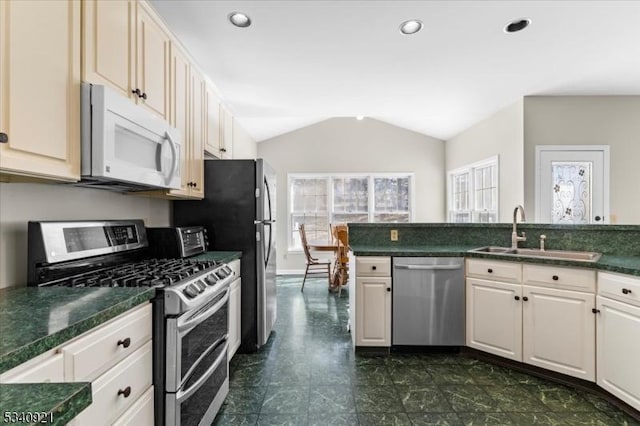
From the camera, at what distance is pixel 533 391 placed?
6.94ft

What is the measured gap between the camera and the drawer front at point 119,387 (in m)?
0.96

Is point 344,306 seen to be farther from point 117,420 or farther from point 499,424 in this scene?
point 117,420

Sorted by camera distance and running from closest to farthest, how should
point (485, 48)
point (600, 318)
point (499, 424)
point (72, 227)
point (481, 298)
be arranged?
point (72, 227)
point (499, 424)
point (600, 318)
point (481, 298)
point (485, 48)

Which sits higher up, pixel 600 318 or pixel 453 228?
pixel 453 228

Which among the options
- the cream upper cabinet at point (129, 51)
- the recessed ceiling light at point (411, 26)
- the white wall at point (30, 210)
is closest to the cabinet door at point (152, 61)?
the cream upper cabinet at point (129, 51)

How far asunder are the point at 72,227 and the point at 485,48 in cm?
331

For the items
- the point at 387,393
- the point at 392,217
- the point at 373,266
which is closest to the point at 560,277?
the point at 373,266

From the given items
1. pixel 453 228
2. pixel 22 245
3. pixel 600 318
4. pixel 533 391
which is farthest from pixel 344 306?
pixel 22 245

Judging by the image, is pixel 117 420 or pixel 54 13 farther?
pixel 54 13

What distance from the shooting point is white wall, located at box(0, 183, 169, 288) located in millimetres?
1361

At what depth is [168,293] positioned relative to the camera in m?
1.34

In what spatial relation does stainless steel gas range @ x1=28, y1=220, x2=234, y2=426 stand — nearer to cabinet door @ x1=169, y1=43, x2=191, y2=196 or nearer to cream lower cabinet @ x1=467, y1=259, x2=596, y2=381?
cabinet door @ x1=169, y1=43, x2=191, y2=196

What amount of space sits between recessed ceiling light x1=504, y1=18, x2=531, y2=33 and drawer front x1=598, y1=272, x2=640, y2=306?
6.27 feet

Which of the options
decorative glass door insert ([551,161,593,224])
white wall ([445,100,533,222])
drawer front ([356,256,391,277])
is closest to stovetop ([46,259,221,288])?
drawer front ([356,256,391,277])
